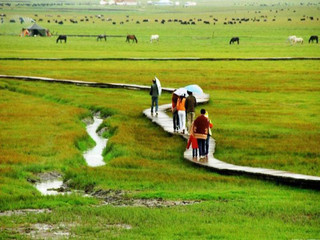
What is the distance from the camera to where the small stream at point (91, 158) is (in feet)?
80.3

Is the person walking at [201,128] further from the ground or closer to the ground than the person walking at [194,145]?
further from the ground

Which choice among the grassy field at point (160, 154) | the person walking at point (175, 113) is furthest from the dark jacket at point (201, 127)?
the person walking at point (175, 113)

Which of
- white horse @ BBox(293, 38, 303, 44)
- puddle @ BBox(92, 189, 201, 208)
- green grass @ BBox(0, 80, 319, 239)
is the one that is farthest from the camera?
white horse @ BBox(293, 38, 303, 44)

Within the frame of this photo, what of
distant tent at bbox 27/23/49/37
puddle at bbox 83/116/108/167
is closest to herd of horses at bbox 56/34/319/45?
distant tent at bbox 27/23/49/37

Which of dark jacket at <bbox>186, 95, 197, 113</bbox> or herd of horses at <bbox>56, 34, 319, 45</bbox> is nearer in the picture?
dark jacket at <bbox>186, 95, 197, 113</bbox>

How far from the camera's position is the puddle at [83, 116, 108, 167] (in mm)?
29517

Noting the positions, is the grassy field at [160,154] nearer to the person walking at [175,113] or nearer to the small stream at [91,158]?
the small stream at [91,158]

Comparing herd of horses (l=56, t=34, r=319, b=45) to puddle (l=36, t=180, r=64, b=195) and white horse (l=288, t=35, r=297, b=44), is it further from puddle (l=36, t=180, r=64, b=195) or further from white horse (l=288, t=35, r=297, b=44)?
puddle (l=36, t=180, r=64, b=195)

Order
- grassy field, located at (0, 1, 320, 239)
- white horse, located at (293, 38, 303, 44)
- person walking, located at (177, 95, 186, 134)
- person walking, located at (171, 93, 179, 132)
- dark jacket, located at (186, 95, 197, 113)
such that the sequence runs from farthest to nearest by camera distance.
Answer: white horse, located at (293, 38, 303, 44) < person walking, located at (171, 93, 179, 132) < person walking, located at (177, 95, 186, 134) < dark jacket, located at (186, 95, 197, 113) < grassy field, located at (0, 1, 320, 239)

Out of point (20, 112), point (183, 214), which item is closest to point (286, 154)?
point (183, 214)

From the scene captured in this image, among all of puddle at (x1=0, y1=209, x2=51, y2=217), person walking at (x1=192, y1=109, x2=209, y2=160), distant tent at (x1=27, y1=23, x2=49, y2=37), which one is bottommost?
distant tent at (x1=27, y1=23, x2=49, y2=37)

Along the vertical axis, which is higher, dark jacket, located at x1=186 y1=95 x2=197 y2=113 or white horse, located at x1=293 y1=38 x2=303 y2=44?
dark jacket, located at x1=186 y1=95 x2=197 y2=113

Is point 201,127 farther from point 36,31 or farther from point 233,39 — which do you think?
point 36,31

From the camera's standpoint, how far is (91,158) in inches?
1197
